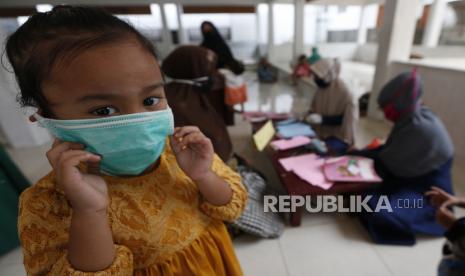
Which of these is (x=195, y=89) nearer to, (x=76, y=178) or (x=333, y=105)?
(x=333, y=105)

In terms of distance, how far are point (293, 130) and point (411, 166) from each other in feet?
2.59

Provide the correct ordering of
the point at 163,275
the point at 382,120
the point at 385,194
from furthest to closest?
1. the point at 382,120
2. the point at 385,194
3. the point at 163,275

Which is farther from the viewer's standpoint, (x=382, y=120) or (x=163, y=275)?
(x=382, y=120)

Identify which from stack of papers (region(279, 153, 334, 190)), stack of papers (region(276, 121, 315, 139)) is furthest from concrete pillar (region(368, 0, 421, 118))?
stack of papers (region(279, 153, 334, 190))

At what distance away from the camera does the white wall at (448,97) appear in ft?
6.33

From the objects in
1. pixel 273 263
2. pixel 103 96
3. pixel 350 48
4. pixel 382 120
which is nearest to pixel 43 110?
pixel 103 96

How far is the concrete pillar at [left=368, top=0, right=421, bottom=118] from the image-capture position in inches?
94.5

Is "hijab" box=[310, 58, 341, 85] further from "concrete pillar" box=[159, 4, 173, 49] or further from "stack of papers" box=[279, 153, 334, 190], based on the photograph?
"concrete pillar" box=[159, 4, 173, 49]

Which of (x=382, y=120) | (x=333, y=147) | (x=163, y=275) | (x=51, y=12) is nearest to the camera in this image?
(x=51, y=12)

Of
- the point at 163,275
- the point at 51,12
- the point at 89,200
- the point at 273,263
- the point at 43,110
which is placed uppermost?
the point at 51,12

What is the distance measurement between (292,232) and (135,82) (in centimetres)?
129

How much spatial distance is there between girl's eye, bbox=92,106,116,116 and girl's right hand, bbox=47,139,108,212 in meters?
0.06

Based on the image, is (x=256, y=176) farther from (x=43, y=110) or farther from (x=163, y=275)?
(x=43, y=110)

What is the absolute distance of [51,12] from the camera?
1.00ft
